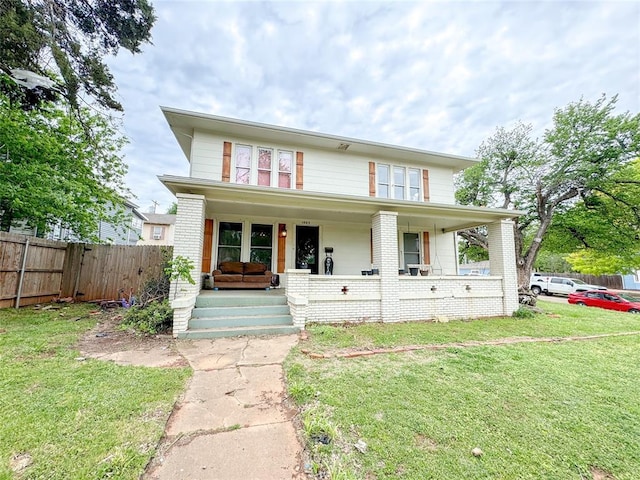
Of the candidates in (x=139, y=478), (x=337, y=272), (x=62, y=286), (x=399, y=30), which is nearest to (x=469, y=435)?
(x=139, y=478)

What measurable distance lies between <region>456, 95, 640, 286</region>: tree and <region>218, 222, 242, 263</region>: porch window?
12650mm

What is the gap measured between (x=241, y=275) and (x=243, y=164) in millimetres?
3475

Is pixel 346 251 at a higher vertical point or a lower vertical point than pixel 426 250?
lower

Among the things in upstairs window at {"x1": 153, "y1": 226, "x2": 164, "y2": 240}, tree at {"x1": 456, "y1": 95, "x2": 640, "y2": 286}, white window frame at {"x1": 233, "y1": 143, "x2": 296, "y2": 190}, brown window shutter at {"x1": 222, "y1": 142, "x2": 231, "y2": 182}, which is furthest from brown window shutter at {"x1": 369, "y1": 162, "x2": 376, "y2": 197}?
upstairs window at {"x1": 153, "y1": 226, "x2": 164, "y2": 240}

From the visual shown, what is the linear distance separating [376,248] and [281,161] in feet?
14.0

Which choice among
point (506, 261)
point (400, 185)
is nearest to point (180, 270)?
point (400, 185)

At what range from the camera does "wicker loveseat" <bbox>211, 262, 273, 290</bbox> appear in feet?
25.0

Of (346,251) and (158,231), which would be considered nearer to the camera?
(346,251)

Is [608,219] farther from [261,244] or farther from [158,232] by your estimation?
[158,232]

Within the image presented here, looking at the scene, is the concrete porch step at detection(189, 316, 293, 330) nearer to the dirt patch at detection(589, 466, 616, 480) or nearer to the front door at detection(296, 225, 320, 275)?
the front door at detection(296, 225, 320, 275)

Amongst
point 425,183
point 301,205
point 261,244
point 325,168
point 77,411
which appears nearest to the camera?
point 77,411

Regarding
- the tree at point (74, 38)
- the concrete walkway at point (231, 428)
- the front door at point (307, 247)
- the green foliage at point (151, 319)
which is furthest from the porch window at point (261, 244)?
the tree at point (74, 38)

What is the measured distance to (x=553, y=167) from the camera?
13.5 m

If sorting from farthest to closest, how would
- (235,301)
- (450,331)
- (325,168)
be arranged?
1. (325,168)
2. (235,301)
3. (450,331)
